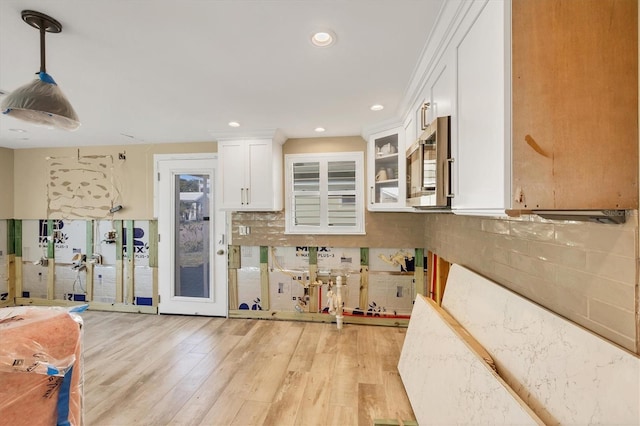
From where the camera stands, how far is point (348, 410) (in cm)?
203

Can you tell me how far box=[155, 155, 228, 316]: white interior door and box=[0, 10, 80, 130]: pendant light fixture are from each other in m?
2.35

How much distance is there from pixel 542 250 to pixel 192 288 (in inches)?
155

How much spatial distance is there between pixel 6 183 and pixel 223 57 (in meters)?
4.81

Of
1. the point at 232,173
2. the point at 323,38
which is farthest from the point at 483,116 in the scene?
the point at 232,173

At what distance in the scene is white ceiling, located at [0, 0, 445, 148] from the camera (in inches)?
51.4

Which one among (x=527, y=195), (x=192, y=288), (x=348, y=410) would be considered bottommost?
(x=348, y=410)

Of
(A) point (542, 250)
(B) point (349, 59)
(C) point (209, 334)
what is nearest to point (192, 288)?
(C) point (209, 334)

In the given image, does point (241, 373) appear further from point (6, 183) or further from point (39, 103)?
point (6, 183)

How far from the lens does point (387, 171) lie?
9.61 feet

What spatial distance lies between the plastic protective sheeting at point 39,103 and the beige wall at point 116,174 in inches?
92.6

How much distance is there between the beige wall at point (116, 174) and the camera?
394 centimetres

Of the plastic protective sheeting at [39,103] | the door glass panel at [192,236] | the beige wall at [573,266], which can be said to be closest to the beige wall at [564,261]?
the beige wall at [573,266]

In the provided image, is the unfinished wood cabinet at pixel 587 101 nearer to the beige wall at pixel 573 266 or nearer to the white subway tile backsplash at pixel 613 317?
the beige wall at pixel 573 266

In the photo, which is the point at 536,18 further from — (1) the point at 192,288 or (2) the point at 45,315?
(1) the point at 192,288
